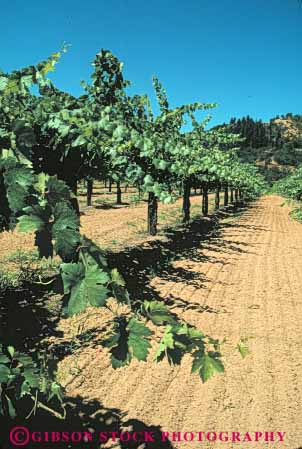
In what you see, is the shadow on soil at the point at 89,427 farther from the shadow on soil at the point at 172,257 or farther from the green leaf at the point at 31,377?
the shadow on soil at the point at 172,257

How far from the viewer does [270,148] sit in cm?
10656

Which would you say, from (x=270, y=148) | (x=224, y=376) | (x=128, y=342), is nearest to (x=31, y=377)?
(x=128, y=342)

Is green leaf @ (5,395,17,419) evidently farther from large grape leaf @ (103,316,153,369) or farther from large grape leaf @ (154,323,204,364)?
large grape leaf @ (154,323,204,364)

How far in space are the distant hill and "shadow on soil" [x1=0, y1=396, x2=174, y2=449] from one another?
67959 millimetres

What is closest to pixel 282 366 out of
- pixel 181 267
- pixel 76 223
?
pixel 76 223

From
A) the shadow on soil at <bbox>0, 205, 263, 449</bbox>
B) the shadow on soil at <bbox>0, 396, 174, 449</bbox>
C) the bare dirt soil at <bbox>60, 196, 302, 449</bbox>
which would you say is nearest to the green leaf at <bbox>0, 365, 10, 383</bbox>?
the shadow on soil at <bbox>0, 205, 263, 449</bbox>

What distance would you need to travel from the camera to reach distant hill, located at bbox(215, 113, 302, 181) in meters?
83.9

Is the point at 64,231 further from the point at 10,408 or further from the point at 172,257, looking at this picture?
the point at 172,257

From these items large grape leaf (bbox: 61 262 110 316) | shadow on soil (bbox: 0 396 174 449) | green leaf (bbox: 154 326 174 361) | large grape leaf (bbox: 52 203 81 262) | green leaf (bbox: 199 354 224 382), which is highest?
large grape leaf (bbox: 52 203 81 262)

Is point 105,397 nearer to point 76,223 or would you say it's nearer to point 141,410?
point 141,410

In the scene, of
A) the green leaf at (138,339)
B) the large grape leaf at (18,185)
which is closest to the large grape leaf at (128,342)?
the green leaf at (138,339)

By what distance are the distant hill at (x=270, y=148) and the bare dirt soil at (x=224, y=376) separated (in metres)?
64.4

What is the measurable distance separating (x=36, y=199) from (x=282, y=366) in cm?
376

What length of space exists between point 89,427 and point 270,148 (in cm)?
11191
